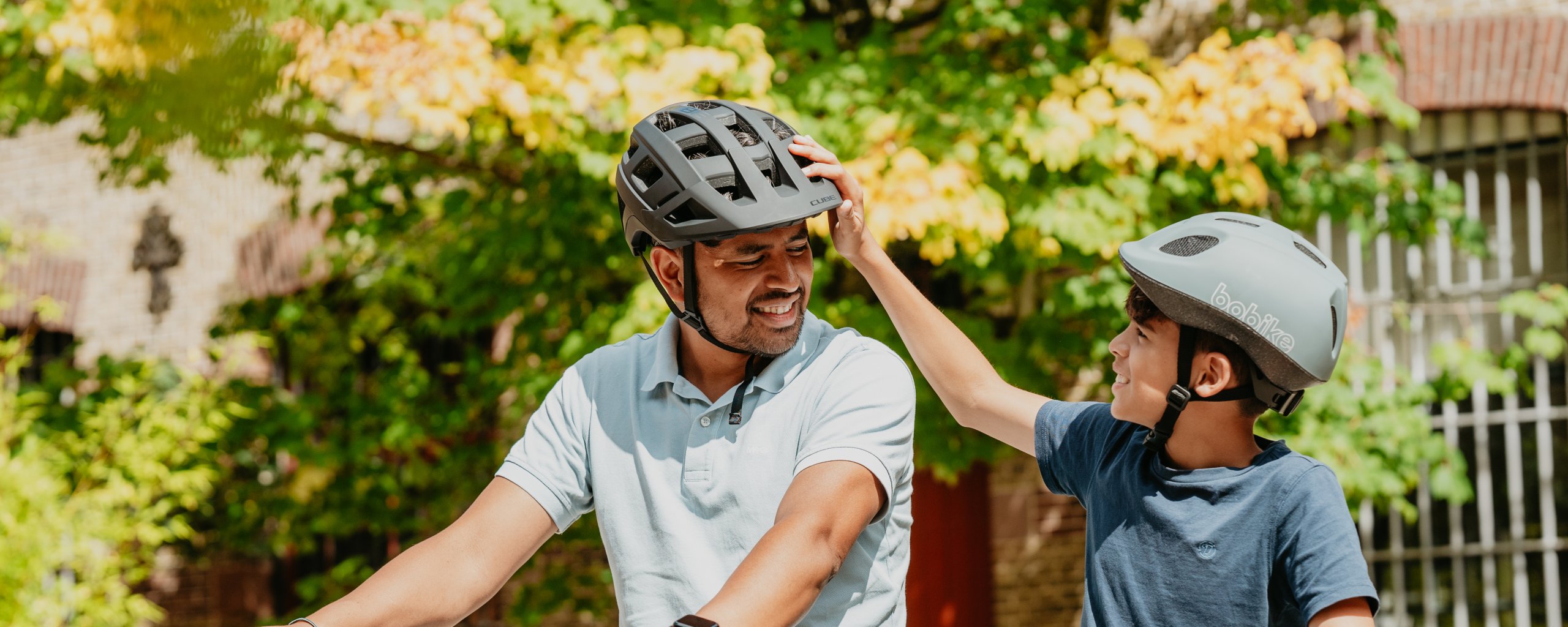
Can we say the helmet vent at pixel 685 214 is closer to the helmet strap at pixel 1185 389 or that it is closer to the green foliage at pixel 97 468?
the helmet strap at pixel 1185 389

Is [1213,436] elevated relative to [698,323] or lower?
lower

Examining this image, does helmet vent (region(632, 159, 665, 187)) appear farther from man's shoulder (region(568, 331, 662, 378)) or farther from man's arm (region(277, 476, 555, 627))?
man's arm (region(277, 476, 555, 627))

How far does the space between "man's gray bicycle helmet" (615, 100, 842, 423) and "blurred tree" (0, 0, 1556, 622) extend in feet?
8.16

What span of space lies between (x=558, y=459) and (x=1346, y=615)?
1.17 meters

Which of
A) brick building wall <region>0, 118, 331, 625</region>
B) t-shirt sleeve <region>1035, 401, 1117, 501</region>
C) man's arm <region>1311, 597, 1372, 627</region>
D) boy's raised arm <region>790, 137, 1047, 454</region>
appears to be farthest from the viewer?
brick building wall <region>0, 118, 331, 625</region>

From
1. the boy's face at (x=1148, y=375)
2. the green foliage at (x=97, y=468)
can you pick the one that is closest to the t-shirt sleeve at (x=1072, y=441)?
the boy's face at (x=1148, y=375)

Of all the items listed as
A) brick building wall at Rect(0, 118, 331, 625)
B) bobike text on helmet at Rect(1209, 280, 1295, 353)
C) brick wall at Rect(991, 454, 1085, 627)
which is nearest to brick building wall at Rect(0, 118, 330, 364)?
brick building wall at Rect(0, 118, 331, 625)

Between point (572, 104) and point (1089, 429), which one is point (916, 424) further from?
point (1089, 429)

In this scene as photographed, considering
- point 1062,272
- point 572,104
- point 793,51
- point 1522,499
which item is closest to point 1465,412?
point 1522,499

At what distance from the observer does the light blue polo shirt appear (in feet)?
6.47

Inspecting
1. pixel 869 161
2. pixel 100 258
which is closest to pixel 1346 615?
pixel 869 161

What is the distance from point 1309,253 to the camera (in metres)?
2.23

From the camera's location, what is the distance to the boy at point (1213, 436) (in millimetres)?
2014

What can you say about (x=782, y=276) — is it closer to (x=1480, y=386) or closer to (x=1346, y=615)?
(x=1346, y=615)
